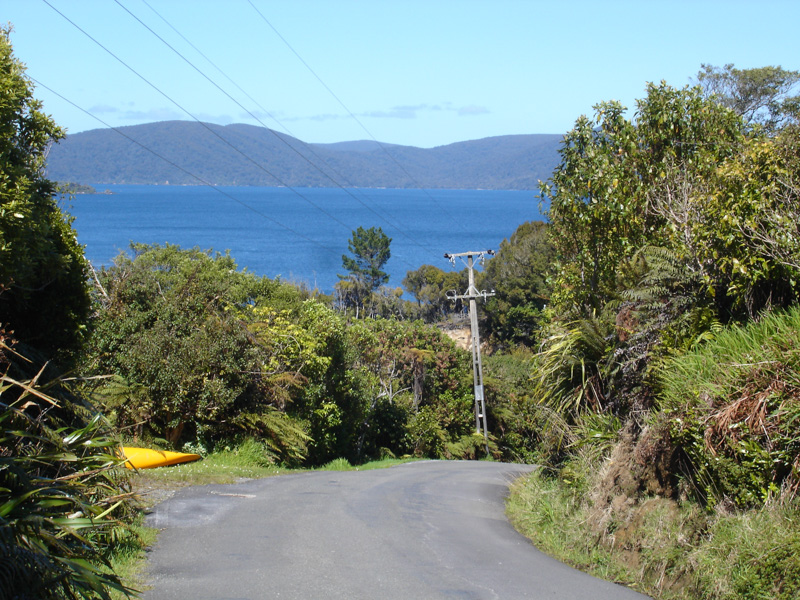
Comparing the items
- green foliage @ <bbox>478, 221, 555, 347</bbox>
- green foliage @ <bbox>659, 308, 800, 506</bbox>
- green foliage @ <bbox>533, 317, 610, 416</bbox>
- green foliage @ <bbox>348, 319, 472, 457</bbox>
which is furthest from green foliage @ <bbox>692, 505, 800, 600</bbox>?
green foliage @ <bbox>478, 221, 555, 347</bbox>

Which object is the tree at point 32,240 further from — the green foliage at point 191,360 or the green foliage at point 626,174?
the green foliage at point 626,174

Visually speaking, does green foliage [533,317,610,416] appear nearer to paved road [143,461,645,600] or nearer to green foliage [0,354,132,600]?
paved road [143,461,645,600]

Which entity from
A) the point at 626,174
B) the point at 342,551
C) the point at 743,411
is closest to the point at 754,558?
the point at 743,411

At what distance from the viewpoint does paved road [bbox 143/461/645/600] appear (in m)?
7.23

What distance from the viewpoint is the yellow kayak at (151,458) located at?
1382 centimetres

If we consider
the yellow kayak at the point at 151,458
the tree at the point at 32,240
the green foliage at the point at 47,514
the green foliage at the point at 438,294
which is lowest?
the yellow kayak at the point at 151,458

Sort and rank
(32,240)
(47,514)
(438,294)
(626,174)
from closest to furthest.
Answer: (47,514), (32,240), (626,174), (438,294)

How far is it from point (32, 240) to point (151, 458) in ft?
22.4

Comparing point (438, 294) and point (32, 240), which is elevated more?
point (438, 294)

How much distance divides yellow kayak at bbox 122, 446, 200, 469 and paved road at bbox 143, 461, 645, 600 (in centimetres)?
209

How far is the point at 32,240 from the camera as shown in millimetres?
8594

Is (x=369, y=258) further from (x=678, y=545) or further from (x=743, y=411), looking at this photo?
(x=743, y=411)

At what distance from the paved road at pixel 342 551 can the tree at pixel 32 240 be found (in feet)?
9.38

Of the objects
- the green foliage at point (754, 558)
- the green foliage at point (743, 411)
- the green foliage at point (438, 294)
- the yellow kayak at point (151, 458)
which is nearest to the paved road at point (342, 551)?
the green foliage at point (754, 558)
